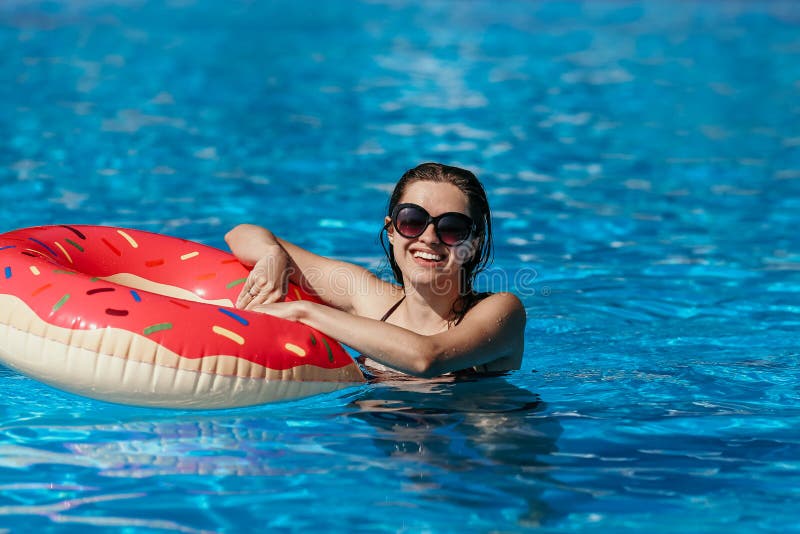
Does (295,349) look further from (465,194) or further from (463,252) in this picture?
(465,194)

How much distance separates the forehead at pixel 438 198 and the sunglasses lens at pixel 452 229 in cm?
5

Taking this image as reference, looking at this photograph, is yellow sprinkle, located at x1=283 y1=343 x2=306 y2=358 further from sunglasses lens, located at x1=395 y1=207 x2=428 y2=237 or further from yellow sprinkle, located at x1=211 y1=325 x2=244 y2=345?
sunglasses lens, located at x1=395 y1=207 x2=428 y2=237

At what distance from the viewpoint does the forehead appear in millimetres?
3986

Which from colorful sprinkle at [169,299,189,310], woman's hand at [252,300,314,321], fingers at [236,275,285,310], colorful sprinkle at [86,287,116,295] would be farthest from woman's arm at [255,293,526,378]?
colorful sprinkle at [86,287,116,295]

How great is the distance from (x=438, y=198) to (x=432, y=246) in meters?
0.18

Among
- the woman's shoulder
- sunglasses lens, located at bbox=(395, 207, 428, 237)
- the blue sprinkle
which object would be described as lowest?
the blue sprinkle

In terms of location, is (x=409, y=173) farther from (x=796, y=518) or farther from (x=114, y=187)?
(x=114, y=187)

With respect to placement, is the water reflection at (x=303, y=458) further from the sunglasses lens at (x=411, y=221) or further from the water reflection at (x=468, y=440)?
the sunglasses lens at (x=411, y=221)

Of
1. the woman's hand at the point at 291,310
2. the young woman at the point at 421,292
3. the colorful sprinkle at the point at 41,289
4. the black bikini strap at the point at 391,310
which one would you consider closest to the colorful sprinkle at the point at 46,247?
the colorful sprinkle at the point at 41,289

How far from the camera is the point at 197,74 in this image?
12570 millimetres

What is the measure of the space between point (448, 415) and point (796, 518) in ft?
4.06

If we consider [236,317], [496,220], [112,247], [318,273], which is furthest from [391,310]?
[496,220]

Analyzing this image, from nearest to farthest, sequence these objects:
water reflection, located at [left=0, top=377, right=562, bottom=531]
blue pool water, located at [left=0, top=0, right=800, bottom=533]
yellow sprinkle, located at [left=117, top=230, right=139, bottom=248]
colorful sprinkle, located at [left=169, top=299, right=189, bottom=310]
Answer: water reflection, located at [left=0, top=377, right=562, bottom=531], blue pool water, located at [left=0, top=0, right=800, bottom=533], colorful sprinkle, located at [left=169, top=299, right=189, bottom=310], yellow sprinkle, located at [left=117, top=230, right=139, bottom=248]

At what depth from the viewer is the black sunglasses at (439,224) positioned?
395 centimetres
